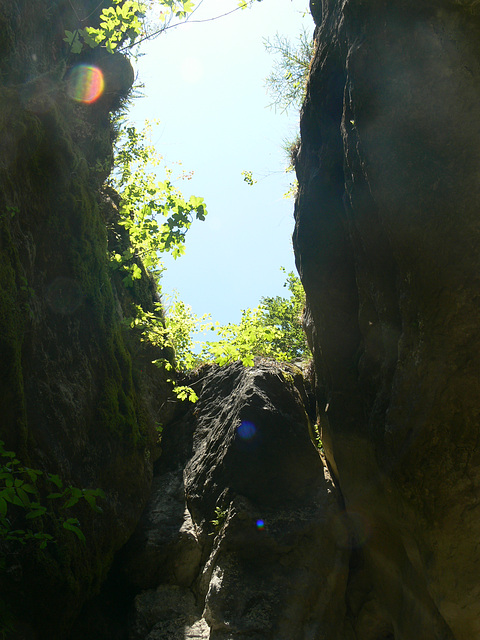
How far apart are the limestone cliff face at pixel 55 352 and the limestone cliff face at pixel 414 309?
3.67 m

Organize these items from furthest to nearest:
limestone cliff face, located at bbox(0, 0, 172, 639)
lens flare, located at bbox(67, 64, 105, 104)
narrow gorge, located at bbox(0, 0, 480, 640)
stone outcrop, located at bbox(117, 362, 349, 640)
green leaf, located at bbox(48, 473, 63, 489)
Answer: lens flare, located at bbox(67, 64, 105, 104) → stone outcrop, located at bbox(117, 362, 349, 640) → limestone cliff face, located at bbox(0, 0, 172, 639) → narrow gorge, located at bbox(0, 0, 480, 640) → green leaf, located at bbox(48, 473, 63, 489)

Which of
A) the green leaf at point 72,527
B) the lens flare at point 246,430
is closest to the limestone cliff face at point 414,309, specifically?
the lens flare at point 246,430

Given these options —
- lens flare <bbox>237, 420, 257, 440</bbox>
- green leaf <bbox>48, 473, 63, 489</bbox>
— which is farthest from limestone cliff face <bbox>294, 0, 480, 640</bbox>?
green leaf <bbox>48, 473, 63, 489</bbox>

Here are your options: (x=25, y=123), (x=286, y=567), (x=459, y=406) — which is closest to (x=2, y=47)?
(x=25, y=123)

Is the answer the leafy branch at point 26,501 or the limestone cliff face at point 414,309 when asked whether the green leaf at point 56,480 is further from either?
the limestone cliff face at point 414,309

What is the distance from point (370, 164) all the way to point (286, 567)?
5.91 meters

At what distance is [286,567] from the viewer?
6.95m

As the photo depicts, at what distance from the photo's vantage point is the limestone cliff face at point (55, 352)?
4.99m

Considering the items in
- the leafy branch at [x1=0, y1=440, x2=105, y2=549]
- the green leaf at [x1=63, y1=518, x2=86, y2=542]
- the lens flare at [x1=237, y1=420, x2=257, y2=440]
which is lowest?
the green leaf at [x1=63, y1=518, x2=86, y2=542]

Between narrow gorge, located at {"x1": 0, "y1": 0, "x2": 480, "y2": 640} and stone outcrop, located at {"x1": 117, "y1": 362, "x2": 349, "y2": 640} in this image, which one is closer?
narrow gorge, located at {"x1": 0, "y1": 0, "x2": 480, "y2": 640}

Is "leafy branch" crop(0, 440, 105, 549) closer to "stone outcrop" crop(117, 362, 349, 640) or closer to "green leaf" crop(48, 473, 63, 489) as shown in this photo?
"green leaf" crop(48, 473, 63, 489)

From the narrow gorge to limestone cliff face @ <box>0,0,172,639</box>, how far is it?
0.12ft

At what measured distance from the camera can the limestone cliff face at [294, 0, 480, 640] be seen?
183 inches

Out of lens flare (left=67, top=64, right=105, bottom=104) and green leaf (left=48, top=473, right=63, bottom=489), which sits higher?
lens flare (left=67, top=64, right=105, bottom=104)
